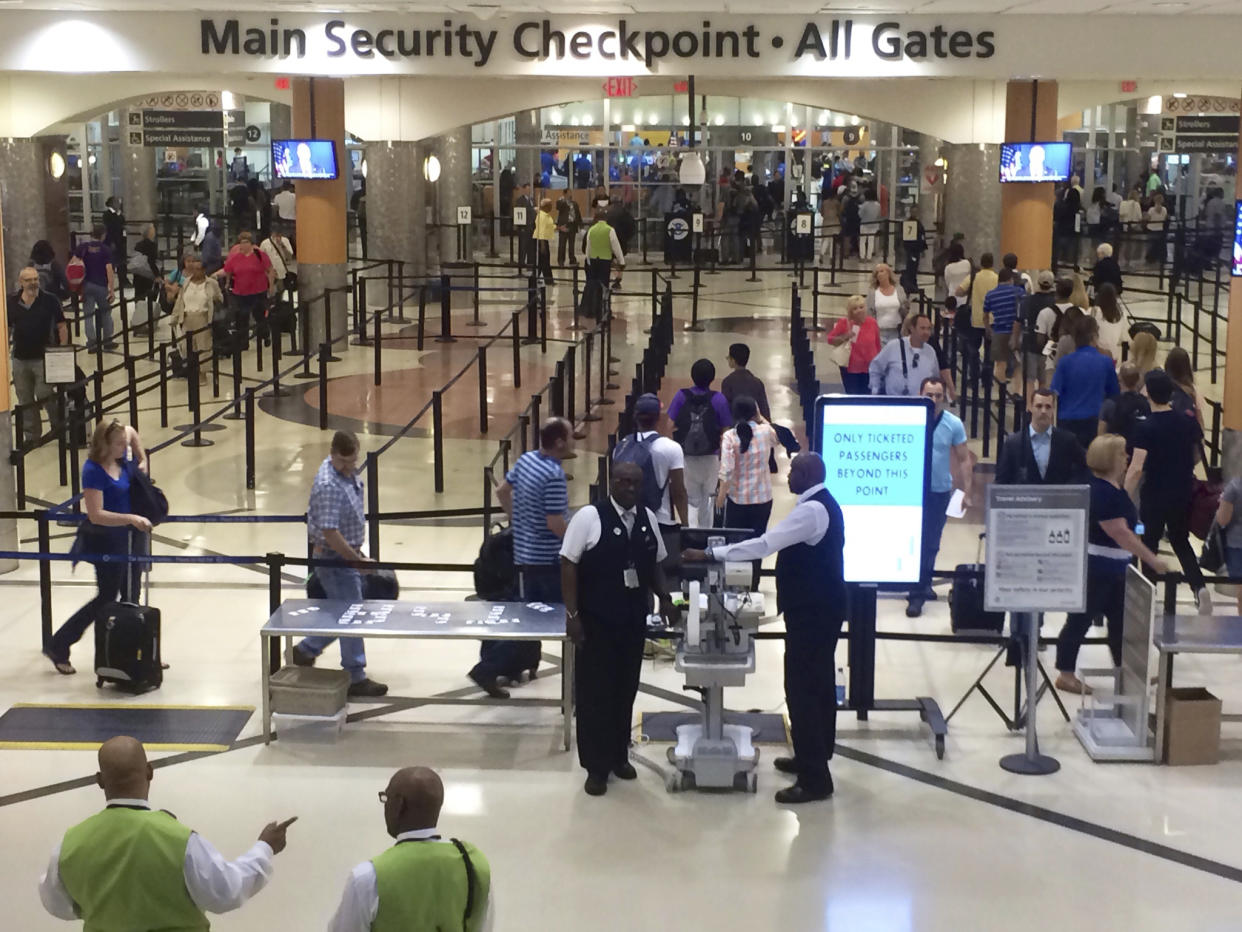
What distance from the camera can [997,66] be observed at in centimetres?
1518

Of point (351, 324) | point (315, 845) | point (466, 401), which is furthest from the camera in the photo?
point (351, 324)

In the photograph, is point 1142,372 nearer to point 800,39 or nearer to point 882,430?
point 882,430

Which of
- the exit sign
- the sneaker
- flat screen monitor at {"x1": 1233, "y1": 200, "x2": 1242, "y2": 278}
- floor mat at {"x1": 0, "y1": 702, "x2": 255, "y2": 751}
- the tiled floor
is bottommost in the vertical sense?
the tiled floor

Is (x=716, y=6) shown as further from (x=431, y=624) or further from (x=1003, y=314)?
(x=431, y=624)

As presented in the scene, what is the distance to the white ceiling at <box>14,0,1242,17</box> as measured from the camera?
45.4ft

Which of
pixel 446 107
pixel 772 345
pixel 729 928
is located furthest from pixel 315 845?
pixel 446 107

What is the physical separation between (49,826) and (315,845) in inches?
44.5

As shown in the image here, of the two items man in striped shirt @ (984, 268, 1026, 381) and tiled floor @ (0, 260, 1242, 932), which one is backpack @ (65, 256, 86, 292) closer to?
man in striped shirt @ (984, 268, 1026, 381)

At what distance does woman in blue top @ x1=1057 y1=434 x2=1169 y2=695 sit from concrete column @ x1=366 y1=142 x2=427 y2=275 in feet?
60.9

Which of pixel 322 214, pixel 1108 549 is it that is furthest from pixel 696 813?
pixel 322 214

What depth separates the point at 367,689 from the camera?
339 inches

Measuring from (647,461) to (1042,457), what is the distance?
2205 millimetres

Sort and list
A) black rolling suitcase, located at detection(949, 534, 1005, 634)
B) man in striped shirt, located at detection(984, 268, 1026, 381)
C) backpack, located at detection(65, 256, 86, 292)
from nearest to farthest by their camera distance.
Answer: black rolling suitcase, located at detection(949, 534, 1005, 634), man in striped shirt, located at detection(984, 268, 1026, 381), backpack, located at detection(65, 256, 86, 292)

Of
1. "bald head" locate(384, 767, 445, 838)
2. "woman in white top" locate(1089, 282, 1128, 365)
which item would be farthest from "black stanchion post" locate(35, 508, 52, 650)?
"woman in white top" locate(1089, 282, 1128, 365)
